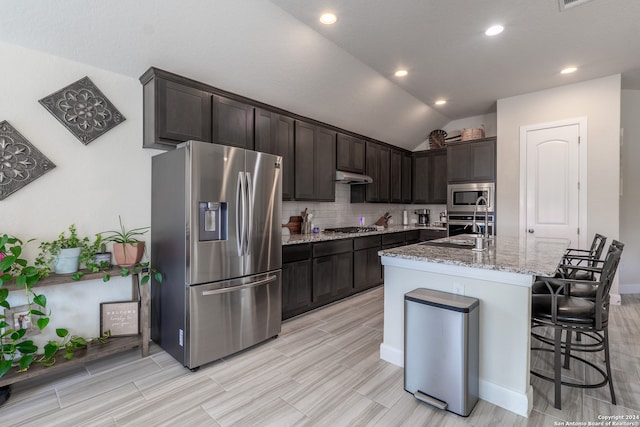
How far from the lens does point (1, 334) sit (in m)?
2.06

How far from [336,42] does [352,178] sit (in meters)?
1.94

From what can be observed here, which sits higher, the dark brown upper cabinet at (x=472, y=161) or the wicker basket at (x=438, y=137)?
the wicker basket at (x=438, y=137)

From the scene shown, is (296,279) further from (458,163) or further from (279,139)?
(458,163)

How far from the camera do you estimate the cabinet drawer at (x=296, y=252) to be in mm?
3299

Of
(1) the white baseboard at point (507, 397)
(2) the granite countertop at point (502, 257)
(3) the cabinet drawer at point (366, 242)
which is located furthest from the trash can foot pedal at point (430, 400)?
(3) the cabinet drawer at point (366, 242)

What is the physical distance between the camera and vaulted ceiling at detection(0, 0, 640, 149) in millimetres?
2305

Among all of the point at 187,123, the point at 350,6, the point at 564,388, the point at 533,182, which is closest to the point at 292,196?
the point at 187,123

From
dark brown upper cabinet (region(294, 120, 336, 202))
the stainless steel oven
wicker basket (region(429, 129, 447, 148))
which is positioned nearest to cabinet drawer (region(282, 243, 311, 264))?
dark brown upper cabinet (region(294, 120, 336, 202))

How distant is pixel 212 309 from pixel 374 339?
1.56 meters

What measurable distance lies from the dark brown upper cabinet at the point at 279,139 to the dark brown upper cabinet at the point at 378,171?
177 centimetres

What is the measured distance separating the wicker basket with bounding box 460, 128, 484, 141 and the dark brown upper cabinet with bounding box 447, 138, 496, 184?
0.29 ft

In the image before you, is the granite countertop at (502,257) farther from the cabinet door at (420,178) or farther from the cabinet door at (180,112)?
the cabinet door at (420,178)

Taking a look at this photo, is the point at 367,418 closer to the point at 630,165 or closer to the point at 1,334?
the point at 1,334

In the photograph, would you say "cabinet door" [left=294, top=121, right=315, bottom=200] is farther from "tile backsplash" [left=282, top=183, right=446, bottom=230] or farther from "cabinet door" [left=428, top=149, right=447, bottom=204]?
"cabinet door" [left=428, top=149, right=447, bottom=204]
